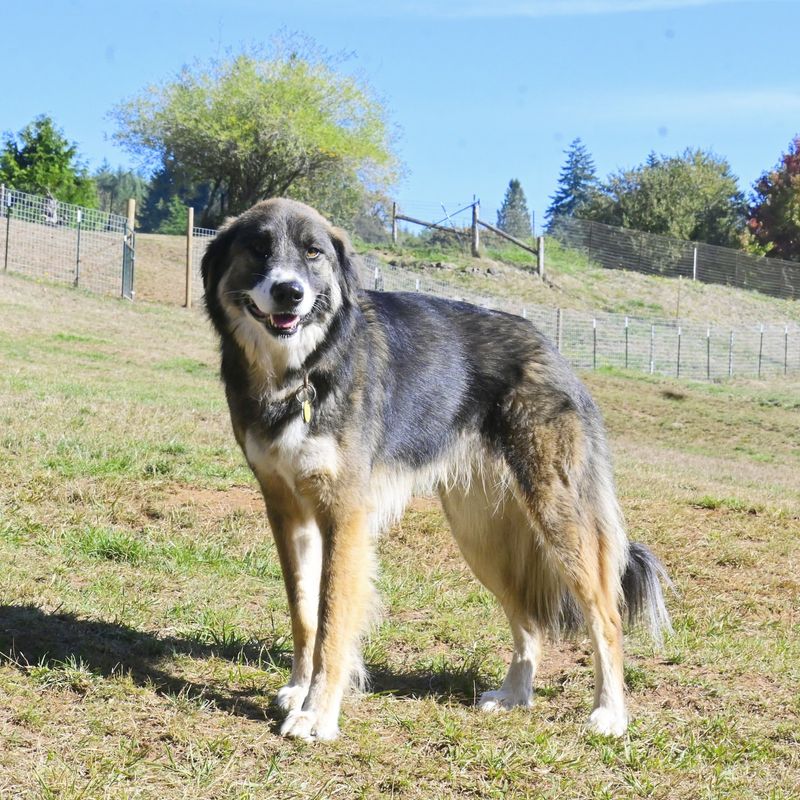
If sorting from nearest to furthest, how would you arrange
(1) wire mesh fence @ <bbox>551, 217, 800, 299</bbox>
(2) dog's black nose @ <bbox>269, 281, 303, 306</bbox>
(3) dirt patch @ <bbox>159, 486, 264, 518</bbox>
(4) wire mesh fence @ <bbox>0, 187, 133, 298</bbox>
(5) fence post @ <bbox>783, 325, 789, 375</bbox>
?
(2) dog's black nose @ <bbox>269, 281, 303, 306</bbox>
(3) dirt patch @ <bbox>159, 486, 264, 518</bbox>
(4) wire mesh fence @ <bbox>0, 187, 133, 298</bbox>
(5) fence post @ <bbox>783, 325, 789, 375</bbox>
(1) wire mesh fence @ <bbox>551, 217, 800, 299</bbox>

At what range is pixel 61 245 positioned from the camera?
2602 centimetres

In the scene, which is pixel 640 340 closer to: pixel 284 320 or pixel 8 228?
pixel 8 228

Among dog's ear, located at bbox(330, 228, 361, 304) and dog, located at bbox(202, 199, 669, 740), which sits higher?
dog's ear, located at bbox(330, 228, 361, 304)

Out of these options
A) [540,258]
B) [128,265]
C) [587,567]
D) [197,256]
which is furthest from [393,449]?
[540,258]

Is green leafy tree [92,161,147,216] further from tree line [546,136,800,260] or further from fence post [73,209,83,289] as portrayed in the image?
fence post [73,209,83,289]

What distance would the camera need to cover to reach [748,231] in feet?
203

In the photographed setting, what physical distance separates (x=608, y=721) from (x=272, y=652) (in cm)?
167

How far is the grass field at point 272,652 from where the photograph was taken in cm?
383

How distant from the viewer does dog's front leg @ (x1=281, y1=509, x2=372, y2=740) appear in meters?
4.18

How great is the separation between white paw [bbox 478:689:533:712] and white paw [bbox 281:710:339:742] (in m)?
0.85

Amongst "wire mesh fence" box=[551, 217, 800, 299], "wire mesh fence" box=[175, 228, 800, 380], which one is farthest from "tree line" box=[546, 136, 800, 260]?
"wire mesh fence" box=[175, 228, 800, 380]

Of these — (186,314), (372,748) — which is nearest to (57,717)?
(372,748)

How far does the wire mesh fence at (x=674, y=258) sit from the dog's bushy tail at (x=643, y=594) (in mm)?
40213

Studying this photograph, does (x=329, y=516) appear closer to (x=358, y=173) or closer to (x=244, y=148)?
(x=244, y=148)
